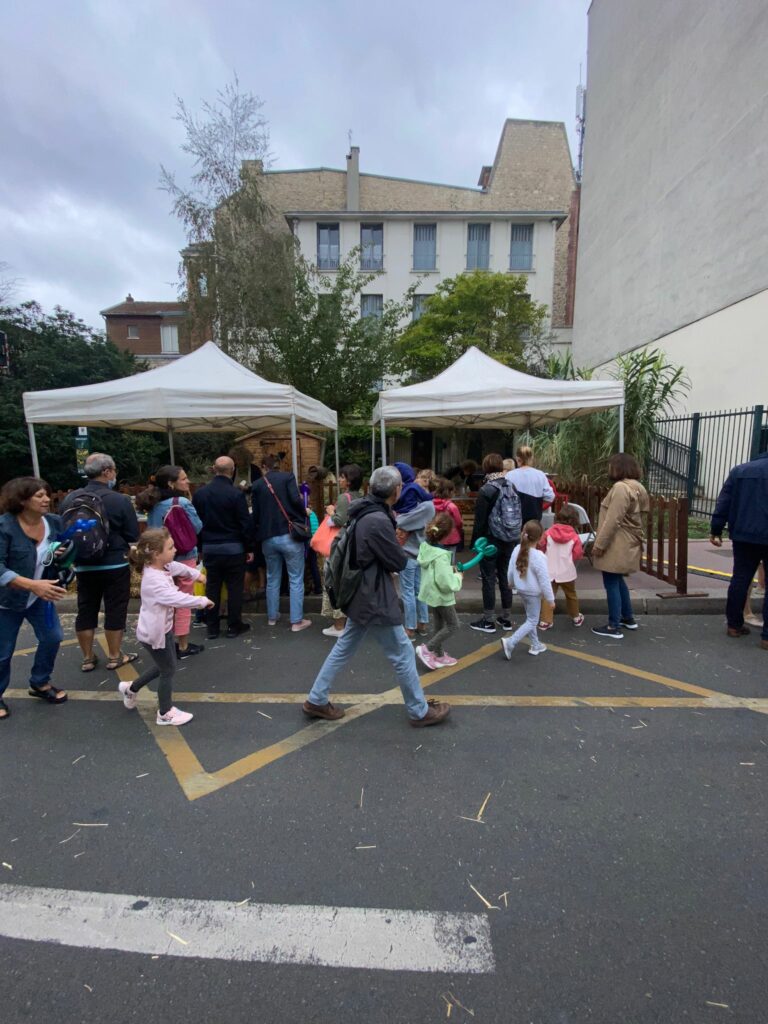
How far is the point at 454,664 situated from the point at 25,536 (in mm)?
3317

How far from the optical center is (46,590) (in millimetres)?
3354

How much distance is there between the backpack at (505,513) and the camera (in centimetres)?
517

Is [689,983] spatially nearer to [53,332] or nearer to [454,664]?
[454,664]

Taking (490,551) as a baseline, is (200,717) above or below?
below

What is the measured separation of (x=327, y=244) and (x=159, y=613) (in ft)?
91.3

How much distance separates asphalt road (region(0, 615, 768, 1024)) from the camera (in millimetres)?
1693

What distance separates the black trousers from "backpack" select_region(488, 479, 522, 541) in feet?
8.30

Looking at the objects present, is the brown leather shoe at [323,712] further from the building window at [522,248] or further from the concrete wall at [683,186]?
the building window at [522,248]

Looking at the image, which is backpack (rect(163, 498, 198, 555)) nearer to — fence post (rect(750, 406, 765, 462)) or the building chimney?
fence post (rect(750, 406, 765, 462))

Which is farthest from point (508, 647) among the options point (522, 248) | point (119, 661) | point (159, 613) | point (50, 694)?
point (522, 248)

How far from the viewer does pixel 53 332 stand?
49.9 ft

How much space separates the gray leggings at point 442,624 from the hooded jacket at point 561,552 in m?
1.47

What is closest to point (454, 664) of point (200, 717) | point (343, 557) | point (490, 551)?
point (490, 551)

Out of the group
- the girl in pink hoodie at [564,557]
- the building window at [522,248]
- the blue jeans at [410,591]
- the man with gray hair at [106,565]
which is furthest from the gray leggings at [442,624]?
the building window at [522,248]
